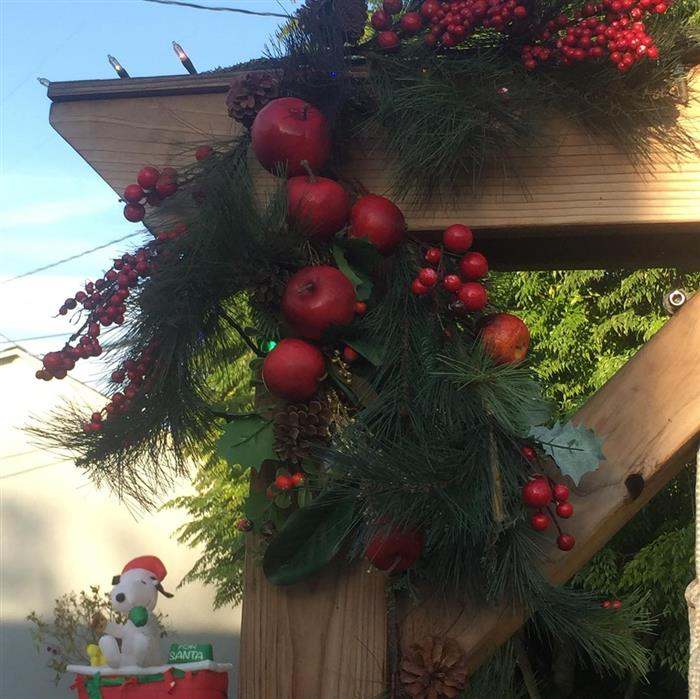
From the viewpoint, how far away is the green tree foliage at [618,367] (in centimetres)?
310

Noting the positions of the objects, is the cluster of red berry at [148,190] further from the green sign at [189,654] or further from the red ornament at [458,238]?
the green sign at [189,654]

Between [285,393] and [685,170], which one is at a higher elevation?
[685,170]

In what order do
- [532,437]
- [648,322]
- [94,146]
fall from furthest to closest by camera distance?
1. [648,322]
2. [94,146]
3. [532,437]

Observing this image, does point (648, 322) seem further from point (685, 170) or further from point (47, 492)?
point (47, 492)

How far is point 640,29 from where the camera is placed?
2.17ft

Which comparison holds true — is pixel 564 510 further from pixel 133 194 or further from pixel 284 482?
pixel 133 194

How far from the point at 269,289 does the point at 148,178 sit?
0.52ft

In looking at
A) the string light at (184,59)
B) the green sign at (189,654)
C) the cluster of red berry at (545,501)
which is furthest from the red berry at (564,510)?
the string light at (184,59)

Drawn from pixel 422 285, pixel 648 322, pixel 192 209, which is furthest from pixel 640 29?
pixel 648 322

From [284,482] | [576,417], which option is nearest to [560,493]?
[576,417]

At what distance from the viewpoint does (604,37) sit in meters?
0.67

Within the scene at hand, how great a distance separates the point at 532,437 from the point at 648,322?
2.87 meters

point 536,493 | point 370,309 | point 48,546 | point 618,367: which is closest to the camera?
point 536,493

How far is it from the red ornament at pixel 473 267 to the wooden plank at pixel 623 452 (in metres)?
0.16
